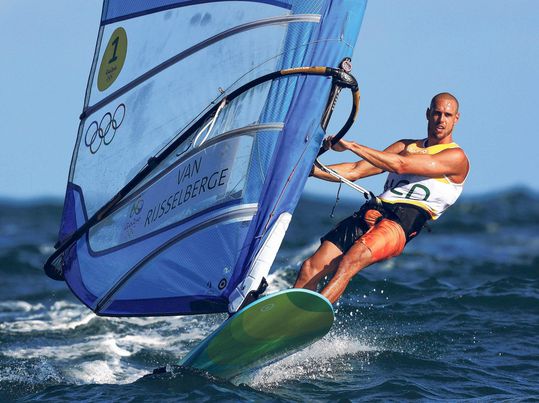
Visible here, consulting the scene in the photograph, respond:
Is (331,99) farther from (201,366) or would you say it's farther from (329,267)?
(201,366)

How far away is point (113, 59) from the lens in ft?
30.3

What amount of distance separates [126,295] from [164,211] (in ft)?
2.65

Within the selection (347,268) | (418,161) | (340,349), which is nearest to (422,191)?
(418,161)

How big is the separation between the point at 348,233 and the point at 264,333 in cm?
130

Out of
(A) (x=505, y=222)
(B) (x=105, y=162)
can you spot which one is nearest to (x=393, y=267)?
(B) (x=105, y=162)

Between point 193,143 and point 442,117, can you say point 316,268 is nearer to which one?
point 193,143

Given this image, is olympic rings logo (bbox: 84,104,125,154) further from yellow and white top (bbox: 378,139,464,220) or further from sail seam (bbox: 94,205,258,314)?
yellow and white top (bbox: 378,139,464,220)

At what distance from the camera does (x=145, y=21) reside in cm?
890

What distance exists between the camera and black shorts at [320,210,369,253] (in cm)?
849

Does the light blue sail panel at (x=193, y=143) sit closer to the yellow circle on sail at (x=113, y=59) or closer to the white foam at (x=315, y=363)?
the yellow circle on sail at (x=113, y=59)

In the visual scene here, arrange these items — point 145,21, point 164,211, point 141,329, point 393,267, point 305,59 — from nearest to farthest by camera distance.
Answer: point 305,59 → point 164,211 → point 145,21 → point 141,329 → point 393,267

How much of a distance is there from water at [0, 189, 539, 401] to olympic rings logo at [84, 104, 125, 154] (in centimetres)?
195

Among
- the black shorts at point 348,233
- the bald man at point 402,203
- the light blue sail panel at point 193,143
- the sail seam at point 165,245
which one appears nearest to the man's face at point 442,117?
the bald man at point 402,203

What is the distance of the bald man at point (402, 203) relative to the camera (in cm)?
815
